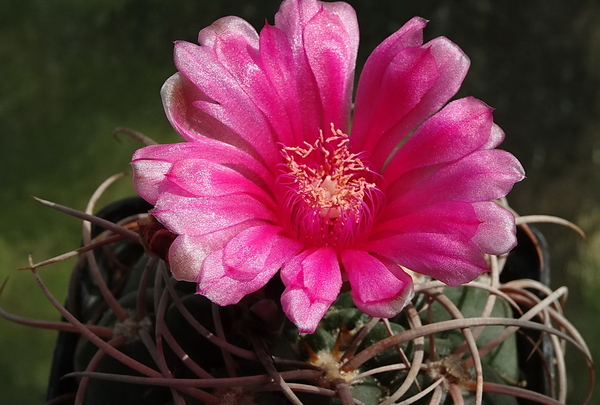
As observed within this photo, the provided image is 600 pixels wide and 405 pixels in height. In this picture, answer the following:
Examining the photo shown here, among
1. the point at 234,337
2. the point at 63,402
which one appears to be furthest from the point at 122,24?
the point at 234,337

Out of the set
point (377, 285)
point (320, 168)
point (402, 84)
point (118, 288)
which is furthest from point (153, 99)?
point (377, 285)

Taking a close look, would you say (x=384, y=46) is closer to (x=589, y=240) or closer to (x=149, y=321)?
(x=149, y=321)

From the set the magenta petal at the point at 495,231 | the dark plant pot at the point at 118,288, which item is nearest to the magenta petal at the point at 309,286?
the magenta petal at the point at 495,231

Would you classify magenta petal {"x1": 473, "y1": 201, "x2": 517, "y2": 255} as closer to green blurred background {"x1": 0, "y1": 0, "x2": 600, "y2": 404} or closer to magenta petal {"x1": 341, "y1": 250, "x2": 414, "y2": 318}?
magenta petal {"x1": 341, "y1": 250, "x2": 414, "y2": 318}

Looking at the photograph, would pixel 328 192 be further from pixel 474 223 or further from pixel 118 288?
pixel 118 288

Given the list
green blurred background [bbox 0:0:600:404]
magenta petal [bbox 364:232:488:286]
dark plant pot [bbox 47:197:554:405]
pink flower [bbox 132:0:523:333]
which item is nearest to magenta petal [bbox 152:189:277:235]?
pink flower [bbox 132:0:523:333]

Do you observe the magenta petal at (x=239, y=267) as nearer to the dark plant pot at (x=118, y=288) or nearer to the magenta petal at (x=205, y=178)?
the magenta petal at (x=205, y=178)

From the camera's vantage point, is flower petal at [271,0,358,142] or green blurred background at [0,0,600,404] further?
green blurred background at [0,0,600,404]
